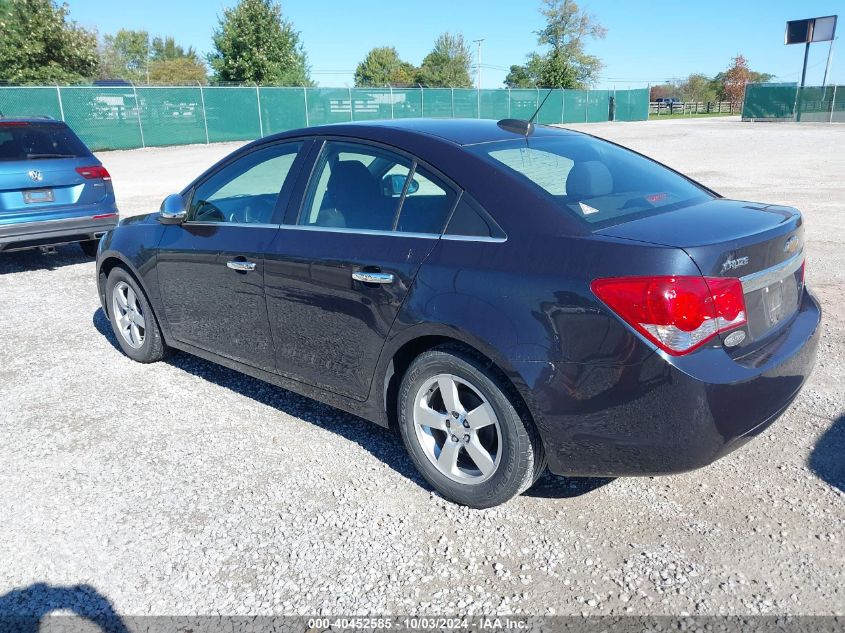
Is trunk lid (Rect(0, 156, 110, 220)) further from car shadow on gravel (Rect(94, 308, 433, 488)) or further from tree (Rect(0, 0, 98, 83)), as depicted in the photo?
tree (Rect(0, 0, 98, 83))

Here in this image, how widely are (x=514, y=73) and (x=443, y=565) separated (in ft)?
352

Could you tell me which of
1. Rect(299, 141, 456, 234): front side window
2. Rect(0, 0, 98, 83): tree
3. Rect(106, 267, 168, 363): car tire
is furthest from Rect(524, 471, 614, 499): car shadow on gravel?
Rect(0, 0, 98, 83): tree

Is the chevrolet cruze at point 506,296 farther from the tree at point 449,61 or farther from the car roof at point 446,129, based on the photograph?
the tree at point 449,61


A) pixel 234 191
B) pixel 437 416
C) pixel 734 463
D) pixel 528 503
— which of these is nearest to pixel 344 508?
pixel 437 416

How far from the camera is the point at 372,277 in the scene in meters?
3.24

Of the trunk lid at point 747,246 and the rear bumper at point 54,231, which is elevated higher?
the trunk lid at point 747,246

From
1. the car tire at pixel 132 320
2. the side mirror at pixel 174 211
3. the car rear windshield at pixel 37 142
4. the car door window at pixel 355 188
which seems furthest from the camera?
the car rear windshield at pixel 37 142

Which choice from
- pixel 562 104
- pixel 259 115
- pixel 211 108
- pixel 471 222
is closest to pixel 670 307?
pixel 471 222

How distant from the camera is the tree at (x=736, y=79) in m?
78.0

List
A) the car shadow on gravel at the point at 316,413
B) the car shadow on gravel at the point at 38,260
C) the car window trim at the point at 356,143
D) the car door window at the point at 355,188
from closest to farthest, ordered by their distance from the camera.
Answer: the car window trim at the point at 356,143, the car door window at the point at 355,188, the car shadow on gravel at the point at 316,413, the car shadow on gravel at the point at 38,260

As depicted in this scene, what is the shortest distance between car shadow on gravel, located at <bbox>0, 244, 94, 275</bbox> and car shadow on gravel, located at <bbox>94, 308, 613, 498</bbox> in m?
3.90

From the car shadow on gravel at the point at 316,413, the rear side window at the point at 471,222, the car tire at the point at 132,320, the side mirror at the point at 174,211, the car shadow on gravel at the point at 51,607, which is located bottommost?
the car shadow on gravel at the point at 316,413

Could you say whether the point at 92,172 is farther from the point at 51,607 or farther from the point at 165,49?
the point at 165,49

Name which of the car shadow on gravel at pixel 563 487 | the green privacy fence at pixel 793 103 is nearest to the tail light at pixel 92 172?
the car shadow on gravel at pixel 563 487
